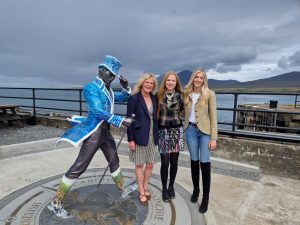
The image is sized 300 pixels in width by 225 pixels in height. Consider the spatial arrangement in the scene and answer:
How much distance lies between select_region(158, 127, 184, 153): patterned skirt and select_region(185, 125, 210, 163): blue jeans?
14 cm

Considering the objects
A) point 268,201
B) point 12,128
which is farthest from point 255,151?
point 12,128

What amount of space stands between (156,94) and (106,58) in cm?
75

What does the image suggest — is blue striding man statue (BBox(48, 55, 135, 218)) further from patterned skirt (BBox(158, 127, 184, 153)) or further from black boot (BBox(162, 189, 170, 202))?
black boot (BBox(162, 189, 170, 202))

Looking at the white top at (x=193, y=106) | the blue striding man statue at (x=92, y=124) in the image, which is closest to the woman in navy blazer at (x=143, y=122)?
the blue striding man statue at (x=92, y=124)

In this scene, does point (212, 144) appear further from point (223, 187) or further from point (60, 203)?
point (60, 203)

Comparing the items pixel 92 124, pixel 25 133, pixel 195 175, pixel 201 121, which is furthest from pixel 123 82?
pixel 25 133

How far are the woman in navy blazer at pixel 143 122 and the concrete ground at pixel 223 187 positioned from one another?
1.03 m

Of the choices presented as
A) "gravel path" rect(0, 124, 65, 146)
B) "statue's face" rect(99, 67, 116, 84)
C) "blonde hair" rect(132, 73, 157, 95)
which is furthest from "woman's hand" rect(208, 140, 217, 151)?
"gravel path" rect(0, 124, 65, 146)

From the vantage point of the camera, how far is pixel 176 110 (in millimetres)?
3227

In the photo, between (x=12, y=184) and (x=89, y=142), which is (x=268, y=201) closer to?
(x=89, y=142)

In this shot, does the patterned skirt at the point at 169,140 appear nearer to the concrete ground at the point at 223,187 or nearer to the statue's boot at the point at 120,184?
the statue's boot at the point at 120,184

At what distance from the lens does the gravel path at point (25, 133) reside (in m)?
6.89

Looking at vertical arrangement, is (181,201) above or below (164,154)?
below

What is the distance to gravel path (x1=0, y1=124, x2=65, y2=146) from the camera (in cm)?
689
